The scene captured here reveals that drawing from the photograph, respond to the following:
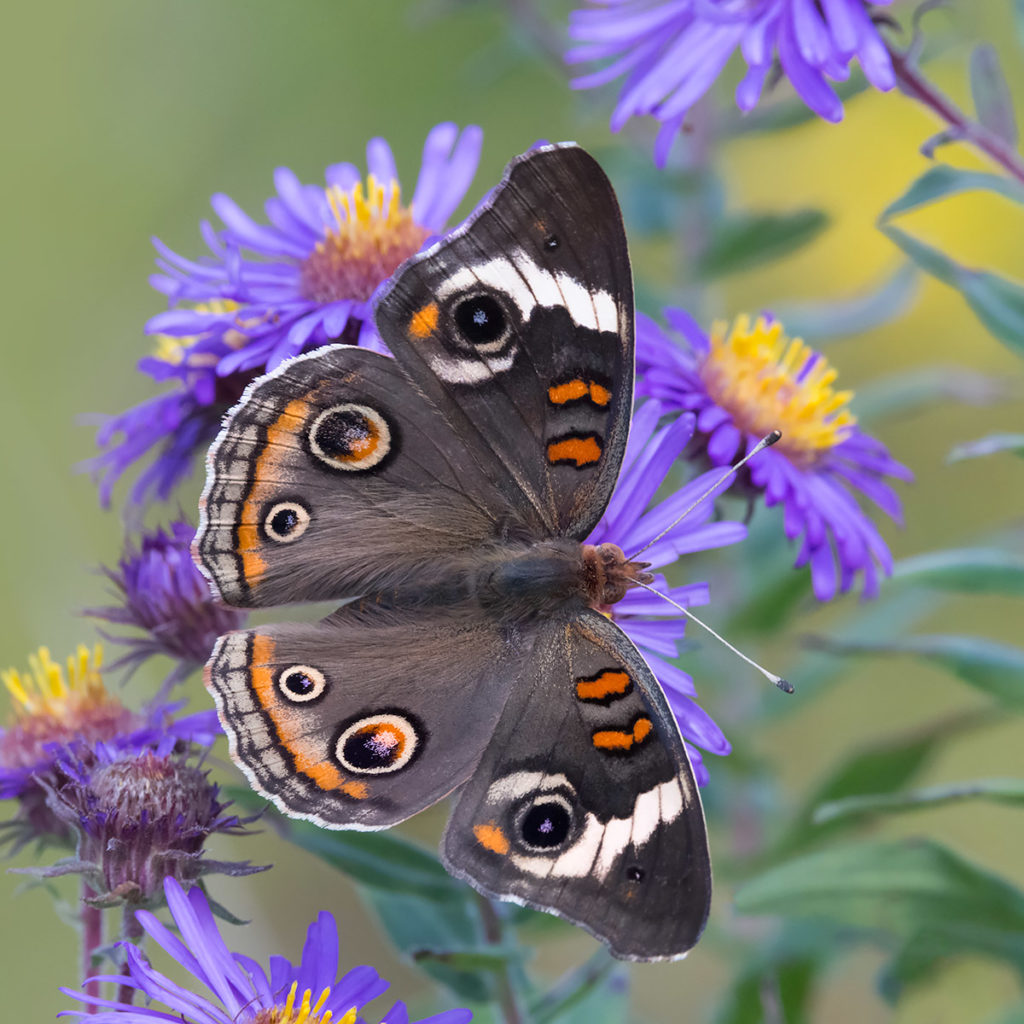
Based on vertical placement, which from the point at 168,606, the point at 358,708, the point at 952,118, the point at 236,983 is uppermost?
the point at 952,118

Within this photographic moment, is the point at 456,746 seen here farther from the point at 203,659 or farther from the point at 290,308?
the point at 290,308

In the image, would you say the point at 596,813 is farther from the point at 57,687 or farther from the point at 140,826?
the point at 57,687

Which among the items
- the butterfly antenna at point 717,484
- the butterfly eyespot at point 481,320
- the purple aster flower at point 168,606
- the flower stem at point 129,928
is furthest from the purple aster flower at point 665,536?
the flower stem at point 129,928

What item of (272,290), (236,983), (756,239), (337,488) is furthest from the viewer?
(756,239)

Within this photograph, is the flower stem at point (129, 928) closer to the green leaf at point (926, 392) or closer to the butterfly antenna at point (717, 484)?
the butterfly antenna at point (717, 484)

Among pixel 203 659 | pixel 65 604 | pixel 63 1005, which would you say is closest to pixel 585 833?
pixel 203 659

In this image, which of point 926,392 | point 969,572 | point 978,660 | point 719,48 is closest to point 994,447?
point 969,572

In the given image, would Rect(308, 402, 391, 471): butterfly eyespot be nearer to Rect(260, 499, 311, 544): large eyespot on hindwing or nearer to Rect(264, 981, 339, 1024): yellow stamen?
Rect(260, 499, 311, 544): large eyespot on hindwing
